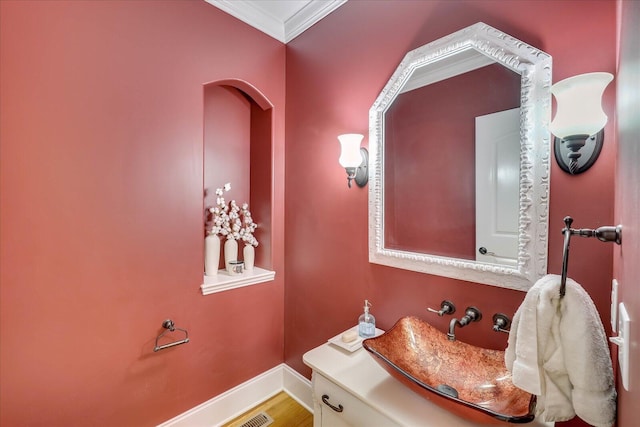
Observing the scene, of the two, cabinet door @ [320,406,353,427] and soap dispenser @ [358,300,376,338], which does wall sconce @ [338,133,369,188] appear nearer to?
soap dispenser @ [358,300,376,338]

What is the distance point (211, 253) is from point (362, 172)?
1.09 meters

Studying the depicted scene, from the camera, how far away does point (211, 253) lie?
179 centimetres

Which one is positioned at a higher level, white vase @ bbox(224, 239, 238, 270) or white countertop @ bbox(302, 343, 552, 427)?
white vase @ bbox(224, 239, 238, 270)

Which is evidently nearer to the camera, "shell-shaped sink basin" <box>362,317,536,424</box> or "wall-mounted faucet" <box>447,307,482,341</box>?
"shell-shaped sink basin" <box>362,317,536,424</box>

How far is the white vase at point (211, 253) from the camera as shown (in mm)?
1785

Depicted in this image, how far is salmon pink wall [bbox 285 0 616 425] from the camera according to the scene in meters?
0.89

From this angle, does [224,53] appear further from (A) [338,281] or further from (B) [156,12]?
(A) [338,281]

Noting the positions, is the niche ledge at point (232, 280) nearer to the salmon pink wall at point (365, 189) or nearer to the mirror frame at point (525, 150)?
the salmon pink wall at point (365, 189)

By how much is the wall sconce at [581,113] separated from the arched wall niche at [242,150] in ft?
5.24

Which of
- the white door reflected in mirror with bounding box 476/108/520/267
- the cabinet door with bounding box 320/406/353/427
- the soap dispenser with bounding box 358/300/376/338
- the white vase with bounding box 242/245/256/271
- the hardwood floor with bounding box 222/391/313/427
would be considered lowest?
the hardwood floor with bounding box 222/391/313/427

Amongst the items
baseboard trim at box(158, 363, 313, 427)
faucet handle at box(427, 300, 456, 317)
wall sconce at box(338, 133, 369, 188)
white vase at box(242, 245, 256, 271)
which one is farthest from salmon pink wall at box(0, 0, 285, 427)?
faucet handle at box(427, 300, 456, 317)

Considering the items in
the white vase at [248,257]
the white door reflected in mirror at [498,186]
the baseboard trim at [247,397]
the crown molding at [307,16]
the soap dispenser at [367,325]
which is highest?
the crown molding at [307,16]

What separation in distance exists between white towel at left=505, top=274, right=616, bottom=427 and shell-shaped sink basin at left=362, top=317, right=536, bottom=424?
0.09 meters

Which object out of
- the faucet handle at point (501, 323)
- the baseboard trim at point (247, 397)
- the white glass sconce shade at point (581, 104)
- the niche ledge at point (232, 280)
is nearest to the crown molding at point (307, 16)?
the white glass sconce shade at point (581, 104)
